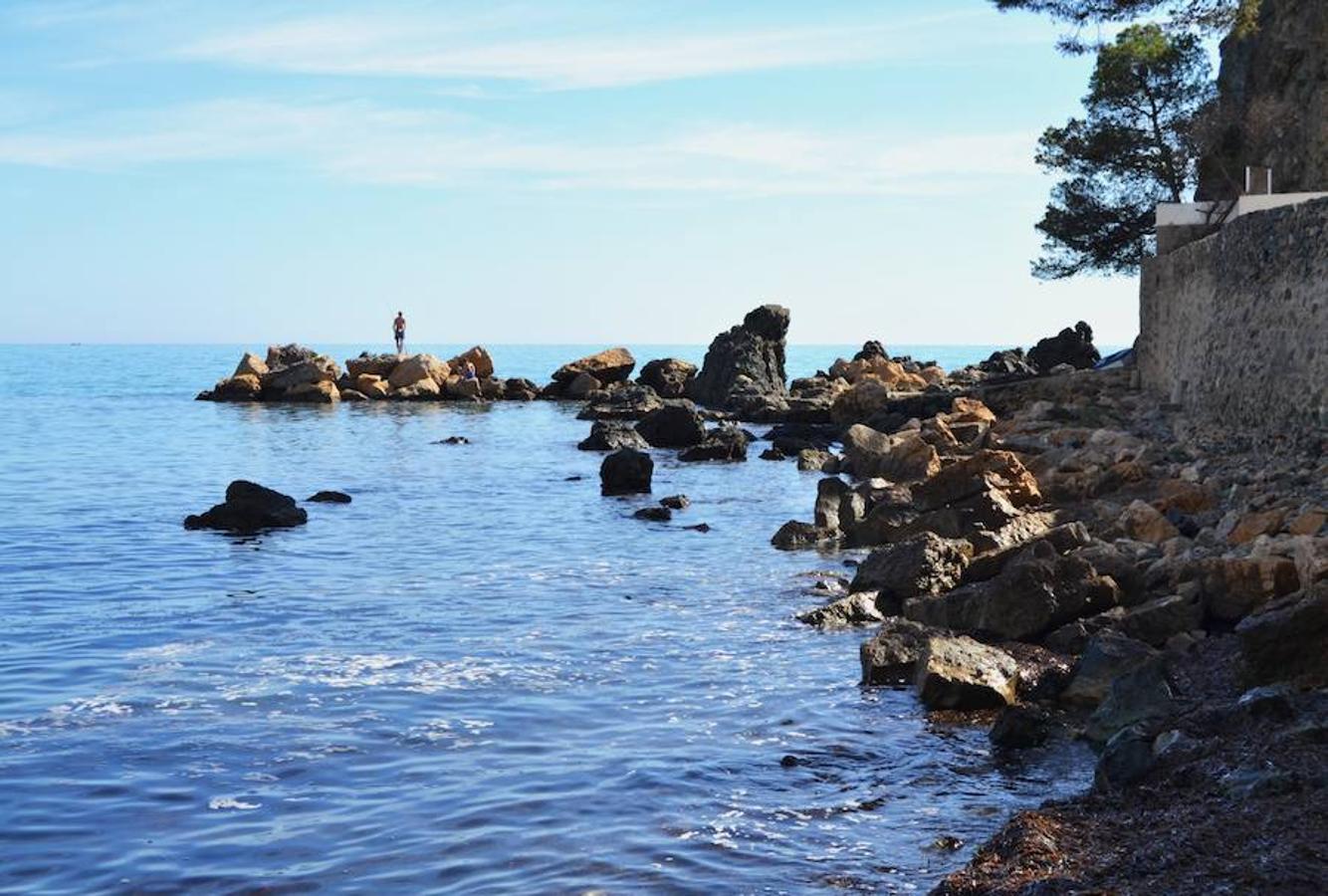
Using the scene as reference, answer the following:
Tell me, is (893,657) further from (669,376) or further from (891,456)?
(669,376)

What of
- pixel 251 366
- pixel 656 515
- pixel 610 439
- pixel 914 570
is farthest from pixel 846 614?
pixel 251 366

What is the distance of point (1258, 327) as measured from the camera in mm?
18906

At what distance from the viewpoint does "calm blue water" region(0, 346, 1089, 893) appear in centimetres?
784

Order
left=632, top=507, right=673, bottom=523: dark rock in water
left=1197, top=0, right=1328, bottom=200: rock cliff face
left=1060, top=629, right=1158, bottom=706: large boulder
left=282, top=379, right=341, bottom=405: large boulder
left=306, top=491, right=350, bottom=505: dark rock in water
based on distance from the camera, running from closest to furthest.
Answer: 1. left=1060, top=629, right=1158, bottom=706: large boulder
2. left=632, top=507, right=673, bottom=523: dark rock in water
3. left=306, top=491, right=350, bottom=505: dark rock in water
4. left=1197, top=0, right=1328, bottom=200: rock cliff face
5. left=282, top=379, right=341, bottom=405: large boulder

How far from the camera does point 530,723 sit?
10.7 m

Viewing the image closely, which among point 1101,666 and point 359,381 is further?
point 359,381

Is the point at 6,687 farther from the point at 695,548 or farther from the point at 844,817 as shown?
the point at 695,548

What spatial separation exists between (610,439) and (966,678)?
2809cm

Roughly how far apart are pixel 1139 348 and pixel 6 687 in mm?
25395

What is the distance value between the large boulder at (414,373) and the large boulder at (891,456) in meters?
34.6

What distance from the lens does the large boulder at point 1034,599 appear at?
12.2 m

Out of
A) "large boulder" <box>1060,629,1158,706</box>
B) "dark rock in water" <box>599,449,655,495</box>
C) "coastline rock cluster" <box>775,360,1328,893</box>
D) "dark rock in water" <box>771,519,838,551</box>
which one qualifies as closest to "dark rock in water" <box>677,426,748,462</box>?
"dark rock in water" <box>599,449,655,495</box>

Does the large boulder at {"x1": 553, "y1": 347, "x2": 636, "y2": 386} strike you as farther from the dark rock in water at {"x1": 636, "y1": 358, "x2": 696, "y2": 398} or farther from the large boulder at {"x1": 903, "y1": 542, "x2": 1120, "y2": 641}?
the large boulder at {"x1": 903, "y1": 542, "x2": 1120, "y2": 641}

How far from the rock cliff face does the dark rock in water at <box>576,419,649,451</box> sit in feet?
54.7
